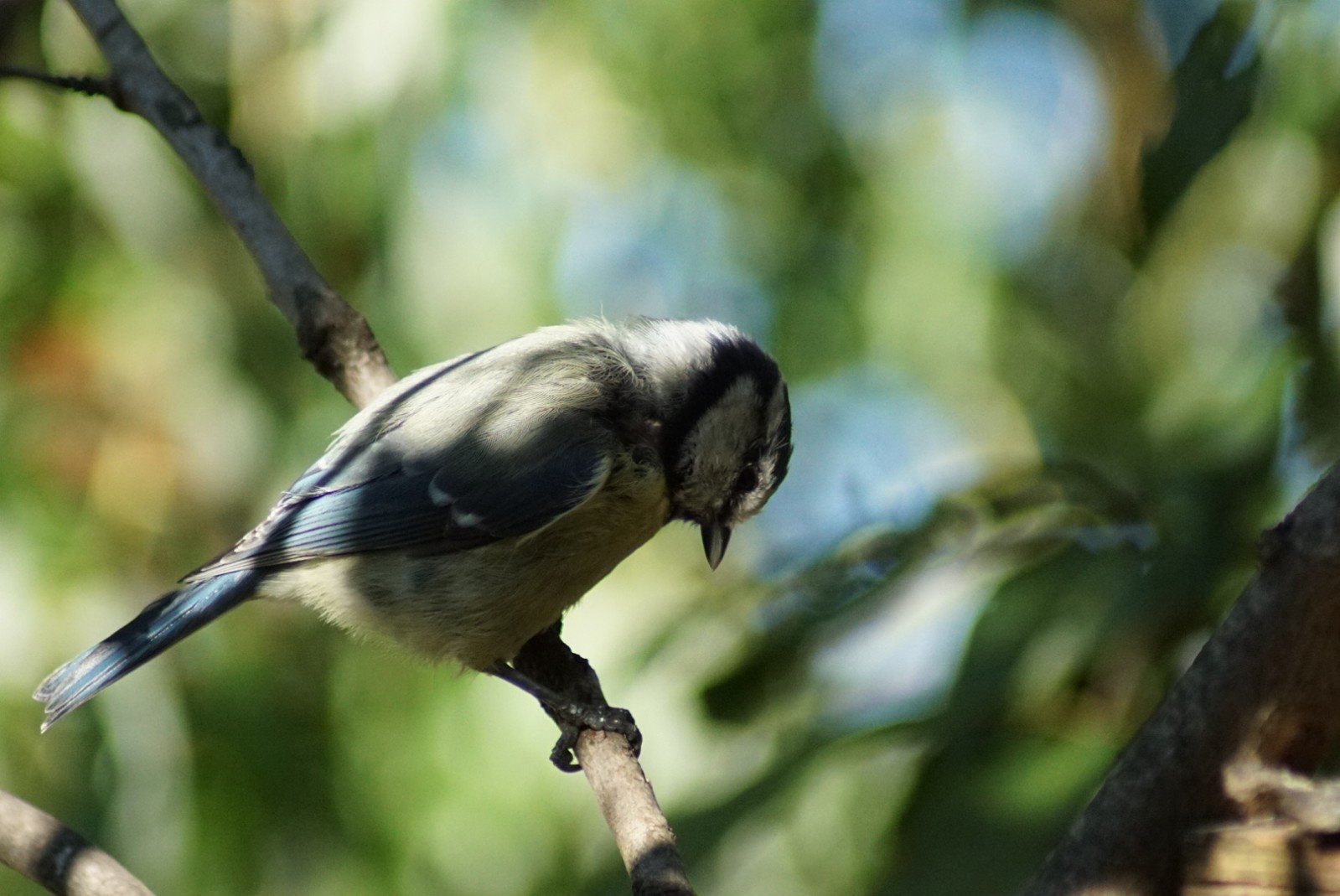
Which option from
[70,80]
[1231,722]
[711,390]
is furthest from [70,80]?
[1231,722]

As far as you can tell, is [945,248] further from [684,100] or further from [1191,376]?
[1191,376]

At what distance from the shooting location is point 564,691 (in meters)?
1.91

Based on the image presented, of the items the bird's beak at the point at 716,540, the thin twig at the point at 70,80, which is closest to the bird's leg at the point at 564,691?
the bird's beak at the point at 716,540

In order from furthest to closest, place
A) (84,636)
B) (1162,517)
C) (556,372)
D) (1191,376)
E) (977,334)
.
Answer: (84,636) → (977,334) → (556,372) → (1191,376) → (1162,517)

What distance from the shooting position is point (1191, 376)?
1539mm

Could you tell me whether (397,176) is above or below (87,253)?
below

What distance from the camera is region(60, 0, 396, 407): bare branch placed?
1806mm

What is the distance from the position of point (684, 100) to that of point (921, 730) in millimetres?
1728

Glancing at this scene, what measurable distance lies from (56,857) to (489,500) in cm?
78

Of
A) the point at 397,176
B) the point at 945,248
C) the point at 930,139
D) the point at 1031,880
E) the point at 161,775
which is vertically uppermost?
the point at 397,176

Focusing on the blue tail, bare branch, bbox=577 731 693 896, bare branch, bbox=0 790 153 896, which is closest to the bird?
the blue tail

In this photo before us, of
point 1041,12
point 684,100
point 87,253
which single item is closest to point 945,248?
point 1041,12

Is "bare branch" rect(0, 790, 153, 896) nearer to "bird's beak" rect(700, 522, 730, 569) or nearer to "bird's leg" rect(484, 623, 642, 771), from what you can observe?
"bird's leg" rect(484, 623, 642, 771)

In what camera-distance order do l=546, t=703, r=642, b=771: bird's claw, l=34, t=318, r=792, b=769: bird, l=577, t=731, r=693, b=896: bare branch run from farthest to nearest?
l=34, t=318, r=792, b=769: bird < l=546, t=703, r=642, b=771: bird's claw < l=577, t=731, r=693, b=896: bare branch
